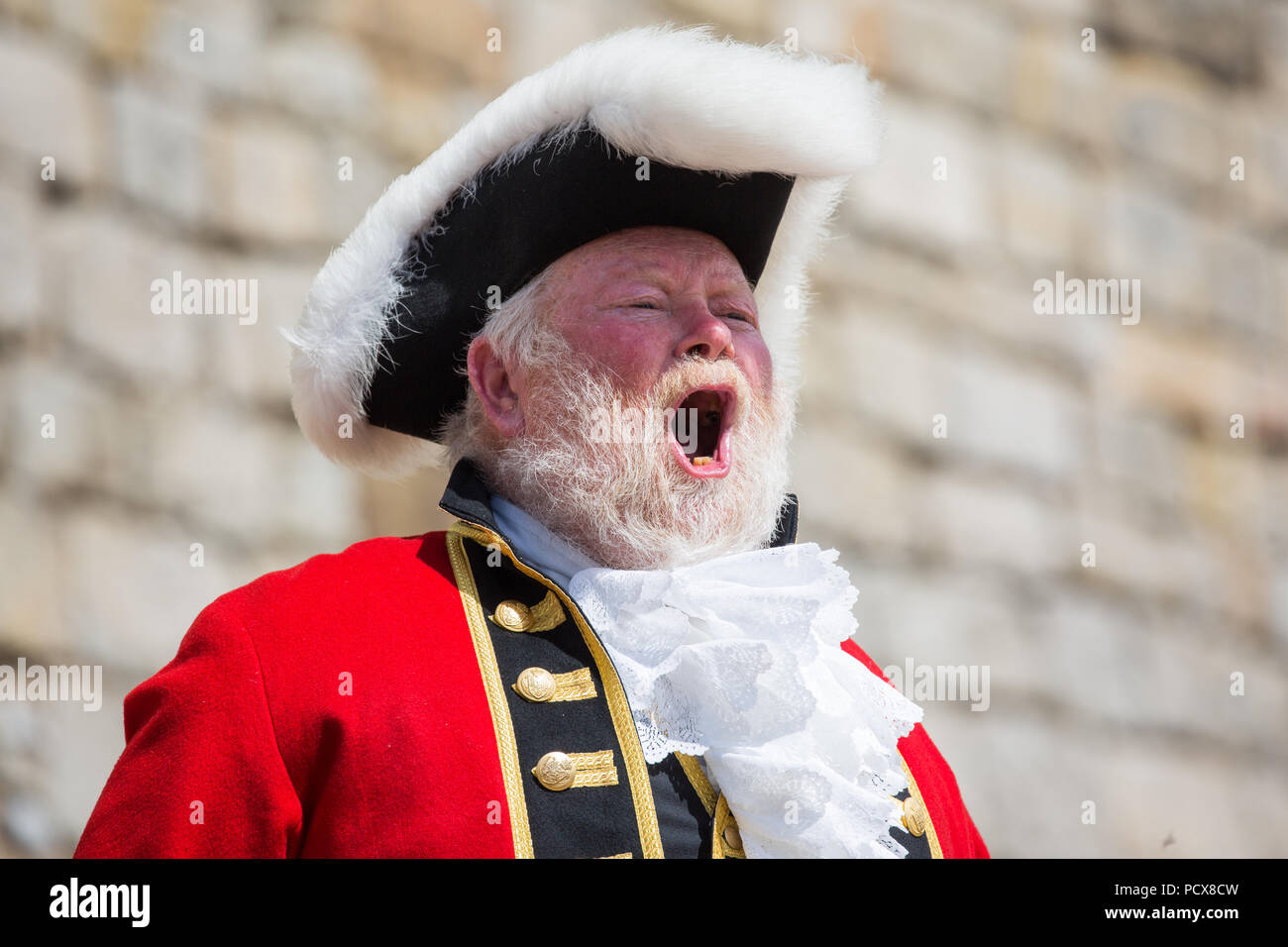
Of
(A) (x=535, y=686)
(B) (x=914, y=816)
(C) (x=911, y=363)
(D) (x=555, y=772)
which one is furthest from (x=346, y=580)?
(C) (x=911, y=363)

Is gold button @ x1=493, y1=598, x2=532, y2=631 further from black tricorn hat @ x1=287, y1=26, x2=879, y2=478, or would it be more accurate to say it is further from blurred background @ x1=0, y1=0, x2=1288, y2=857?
blurred background @ x1=0, y1=0, x2=1288, y2=857

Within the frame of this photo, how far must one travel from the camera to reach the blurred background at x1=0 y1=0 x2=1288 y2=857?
12.5 ft

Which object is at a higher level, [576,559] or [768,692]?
[576,559]

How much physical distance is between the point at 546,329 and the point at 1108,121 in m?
4.48

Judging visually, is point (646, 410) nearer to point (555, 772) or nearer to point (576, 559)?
point (576, 559)

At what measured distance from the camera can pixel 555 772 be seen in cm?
198

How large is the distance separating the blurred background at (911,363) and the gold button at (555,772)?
215 cm

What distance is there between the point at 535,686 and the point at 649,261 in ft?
2.64

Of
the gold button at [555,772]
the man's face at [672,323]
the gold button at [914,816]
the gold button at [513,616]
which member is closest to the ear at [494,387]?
the man's face at [672,323]

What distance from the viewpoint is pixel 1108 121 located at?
6184mm

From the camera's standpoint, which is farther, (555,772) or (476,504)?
(476,504)

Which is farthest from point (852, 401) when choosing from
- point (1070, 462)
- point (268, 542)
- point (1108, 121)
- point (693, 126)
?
point (693, 126)
